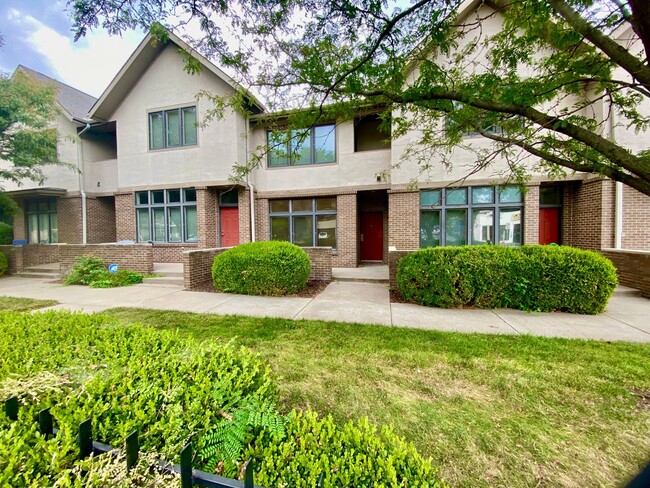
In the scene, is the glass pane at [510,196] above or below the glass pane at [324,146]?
below

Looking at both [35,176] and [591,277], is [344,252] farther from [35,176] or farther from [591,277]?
[35,176]

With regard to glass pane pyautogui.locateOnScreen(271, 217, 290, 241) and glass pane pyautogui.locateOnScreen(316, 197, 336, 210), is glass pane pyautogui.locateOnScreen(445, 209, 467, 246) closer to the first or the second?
glass pane pyautogui.locateOnScreen(316, 197, 336, 210)

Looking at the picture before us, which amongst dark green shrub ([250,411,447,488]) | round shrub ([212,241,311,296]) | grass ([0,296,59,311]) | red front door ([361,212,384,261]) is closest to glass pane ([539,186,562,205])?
red front door ([361,212,384,261])

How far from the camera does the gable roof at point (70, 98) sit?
12.4 metres

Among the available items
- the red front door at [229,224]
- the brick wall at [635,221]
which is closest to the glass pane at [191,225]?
the red front door at [229,224]

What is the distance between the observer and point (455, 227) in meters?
9.97

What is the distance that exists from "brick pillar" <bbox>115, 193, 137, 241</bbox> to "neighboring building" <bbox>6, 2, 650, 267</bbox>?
57mm

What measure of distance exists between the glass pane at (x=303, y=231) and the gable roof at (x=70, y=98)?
1052cm

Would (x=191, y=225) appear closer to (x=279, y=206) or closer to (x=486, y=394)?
(x=279, y=206)

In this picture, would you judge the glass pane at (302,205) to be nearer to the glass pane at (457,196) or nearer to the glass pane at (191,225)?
the glass pane at (191,225)

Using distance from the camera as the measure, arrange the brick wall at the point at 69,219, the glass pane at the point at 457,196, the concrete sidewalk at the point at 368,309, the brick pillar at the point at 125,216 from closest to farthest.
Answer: the concrete sidewalk at the point at 368,309 < the glass pane at the point at 457,196 < the brick pillar at the point at 125,216 < the brick wall at the point at 69,219

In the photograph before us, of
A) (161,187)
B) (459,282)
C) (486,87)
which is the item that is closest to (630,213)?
(459,282)

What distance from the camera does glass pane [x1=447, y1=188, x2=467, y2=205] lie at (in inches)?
387

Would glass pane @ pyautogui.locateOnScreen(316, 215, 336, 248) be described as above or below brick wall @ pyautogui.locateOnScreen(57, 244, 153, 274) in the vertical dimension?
above
